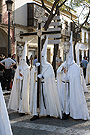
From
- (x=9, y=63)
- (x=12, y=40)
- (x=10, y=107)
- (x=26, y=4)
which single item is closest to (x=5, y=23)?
(x=12, y=40)

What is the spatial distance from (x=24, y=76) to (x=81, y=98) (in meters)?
1.74

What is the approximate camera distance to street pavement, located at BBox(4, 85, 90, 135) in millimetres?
5152

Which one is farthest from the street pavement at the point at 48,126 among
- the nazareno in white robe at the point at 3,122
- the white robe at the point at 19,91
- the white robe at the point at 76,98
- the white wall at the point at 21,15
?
the white wall at the point at 21,15

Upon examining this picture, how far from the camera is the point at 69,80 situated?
6.57 m

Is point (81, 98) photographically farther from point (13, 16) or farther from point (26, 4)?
point (26, 4)

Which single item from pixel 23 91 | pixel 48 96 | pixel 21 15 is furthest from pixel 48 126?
pixel 21 15

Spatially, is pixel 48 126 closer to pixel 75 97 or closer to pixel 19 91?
pixel 75 97

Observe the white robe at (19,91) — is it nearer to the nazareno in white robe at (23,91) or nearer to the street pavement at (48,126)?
the nazareno in white robe at (23,91)

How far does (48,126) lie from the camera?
5.63m

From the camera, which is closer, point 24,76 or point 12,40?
Result: point 24,76

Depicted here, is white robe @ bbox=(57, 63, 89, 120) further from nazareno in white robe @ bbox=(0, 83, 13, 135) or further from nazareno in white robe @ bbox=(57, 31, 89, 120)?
nazareno in white robe @ bbox=(0, 83, 13, 135)

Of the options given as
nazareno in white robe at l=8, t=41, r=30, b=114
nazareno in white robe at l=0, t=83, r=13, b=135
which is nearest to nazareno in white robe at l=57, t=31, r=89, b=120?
nazareno in white robe at l=8, t=41, r=30, b=114

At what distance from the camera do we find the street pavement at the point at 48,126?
203 inches

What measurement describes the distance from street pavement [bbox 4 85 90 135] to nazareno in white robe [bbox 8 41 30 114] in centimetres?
38
